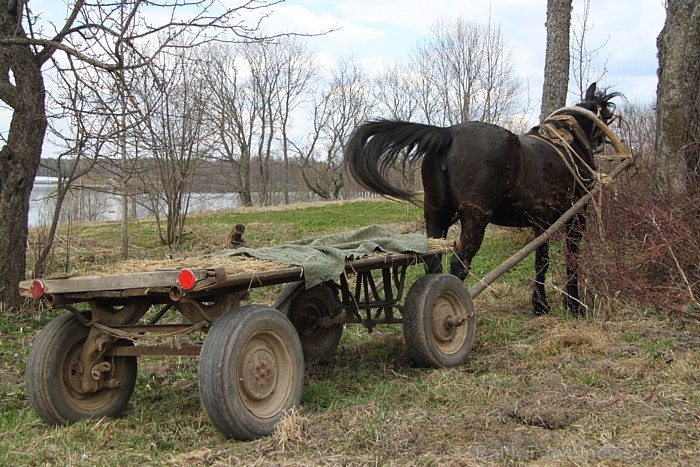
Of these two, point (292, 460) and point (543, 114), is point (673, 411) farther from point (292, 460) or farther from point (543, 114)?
point (543, 114)

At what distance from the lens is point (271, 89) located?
47250 millimetres

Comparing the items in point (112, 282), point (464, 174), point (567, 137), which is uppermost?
point (567, 137)

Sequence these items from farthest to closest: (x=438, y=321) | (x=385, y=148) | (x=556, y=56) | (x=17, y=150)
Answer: (x=556, y=56) < (x=17, y=150) < (x=385, y=148) < (x=438, y=321)

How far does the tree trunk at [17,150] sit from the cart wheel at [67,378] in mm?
3444

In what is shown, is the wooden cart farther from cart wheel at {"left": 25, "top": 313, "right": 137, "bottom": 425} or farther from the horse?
the horse

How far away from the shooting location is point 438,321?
16.8 ft

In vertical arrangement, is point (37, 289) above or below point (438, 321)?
above

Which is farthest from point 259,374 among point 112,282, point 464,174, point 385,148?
point 464,174

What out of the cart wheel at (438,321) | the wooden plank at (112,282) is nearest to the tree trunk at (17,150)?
the wooden plank at (112,282)

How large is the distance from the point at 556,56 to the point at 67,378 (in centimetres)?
918

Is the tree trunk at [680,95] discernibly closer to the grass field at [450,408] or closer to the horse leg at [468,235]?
the grass field at [450,408]

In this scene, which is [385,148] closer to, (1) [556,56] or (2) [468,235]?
(2) [468,235]

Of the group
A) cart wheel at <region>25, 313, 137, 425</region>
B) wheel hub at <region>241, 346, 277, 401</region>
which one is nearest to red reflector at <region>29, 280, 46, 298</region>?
cart wheel at <region>25, 313, 137, 425</region>

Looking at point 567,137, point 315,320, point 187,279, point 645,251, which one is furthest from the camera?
point 567,137
